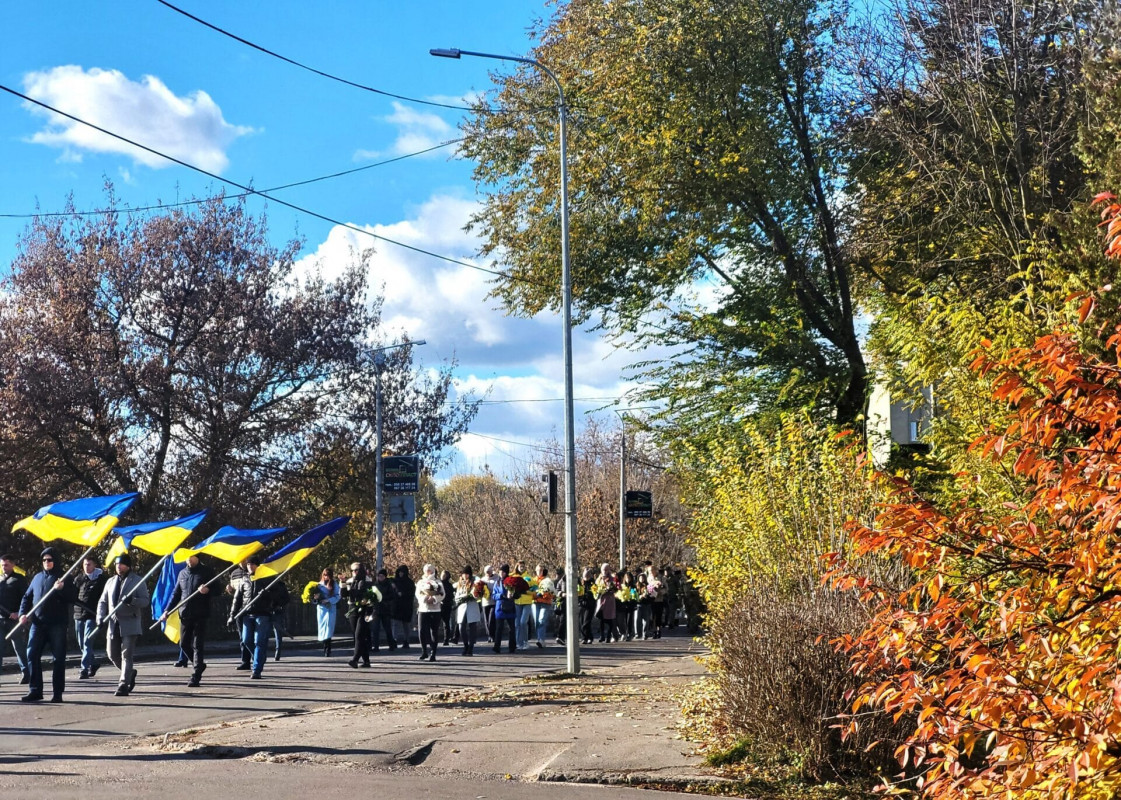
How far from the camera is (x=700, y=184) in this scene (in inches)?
853

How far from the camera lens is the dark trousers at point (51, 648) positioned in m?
14.9

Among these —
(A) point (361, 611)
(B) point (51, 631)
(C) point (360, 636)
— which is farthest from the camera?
(C) point (360, 636)

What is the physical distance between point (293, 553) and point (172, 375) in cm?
1532

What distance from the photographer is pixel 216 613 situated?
33906 millimetres

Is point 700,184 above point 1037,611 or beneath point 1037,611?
above

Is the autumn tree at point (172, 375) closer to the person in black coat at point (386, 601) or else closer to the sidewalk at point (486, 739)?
the person in black coat at point (386, 601)

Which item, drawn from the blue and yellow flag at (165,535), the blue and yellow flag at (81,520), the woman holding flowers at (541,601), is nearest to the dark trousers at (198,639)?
the blue and yellow flag at (165,535)

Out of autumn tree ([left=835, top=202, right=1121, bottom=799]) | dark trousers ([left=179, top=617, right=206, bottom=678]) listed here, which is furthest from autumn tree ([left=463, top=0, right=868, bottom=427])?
autumn tree ([left=835, top=202, right=1121, bottom=799])

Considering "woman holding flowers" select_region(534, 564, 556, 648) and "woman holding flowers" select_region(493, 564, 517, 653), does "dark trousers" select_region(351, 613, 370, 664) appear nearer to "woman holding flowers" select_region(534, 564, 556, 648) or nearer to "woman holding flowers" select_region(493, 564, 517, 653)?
"woman holding flowers" select_region(493, 564, 517, 653)

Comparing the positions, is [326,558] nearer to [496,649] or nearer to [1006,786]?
[496,649]

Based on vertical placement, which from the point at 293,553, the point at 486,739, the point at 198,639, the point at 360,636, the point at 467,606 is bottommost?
the point at 486,739

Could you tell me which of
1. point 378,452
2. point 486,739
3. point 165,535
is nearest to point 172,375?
point 378,452

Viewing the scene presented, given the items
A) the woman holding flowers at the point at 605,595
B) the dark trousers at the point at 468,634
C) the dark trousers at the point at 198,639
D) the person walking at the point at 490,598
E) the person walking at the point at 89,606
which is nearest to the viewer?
the dark trousers at the point at 198,639

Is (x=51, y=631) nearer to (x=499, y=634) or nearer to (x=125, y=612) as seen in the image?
(x=125, y=612)
